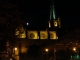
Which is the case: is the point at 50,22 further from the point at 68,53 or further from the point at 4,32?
the point at 4,32

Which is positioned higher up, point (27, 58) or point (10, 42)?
point (10, 42)

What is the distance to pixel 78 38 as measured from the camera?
30.4 m

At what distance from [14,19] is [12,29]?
1.81ft

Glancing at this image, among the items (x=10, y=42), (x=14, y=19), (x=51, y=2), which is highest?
(x=51, y=2)

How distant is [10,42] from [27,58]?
158ft

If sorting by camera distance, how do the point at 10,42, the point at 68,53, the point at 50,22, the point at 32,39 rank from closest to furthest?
the point at 10,42 → the point at 68,53 → the point at 32,39 → the point at 50,22

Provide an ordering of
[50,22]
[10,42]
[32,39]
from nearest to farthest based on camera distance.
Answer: [10,42]
[32,39]
[50,22]

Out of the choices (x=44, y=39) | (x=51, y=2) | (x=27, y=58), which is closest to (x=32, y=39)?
(x=44, y=39)

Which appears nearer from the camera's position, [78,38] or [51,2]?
[78,38]

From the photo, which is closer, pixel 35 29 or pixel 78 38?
pixel 78 38

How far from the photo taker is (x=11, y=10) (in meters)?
14.1

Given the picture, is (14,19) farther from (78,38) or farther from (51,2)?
(51,2)

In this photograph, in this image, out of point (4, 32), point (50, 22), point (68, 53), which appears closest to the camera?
point (4, 32)

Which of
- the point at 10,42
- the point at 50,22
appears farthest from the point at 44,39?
the point at 10,42
